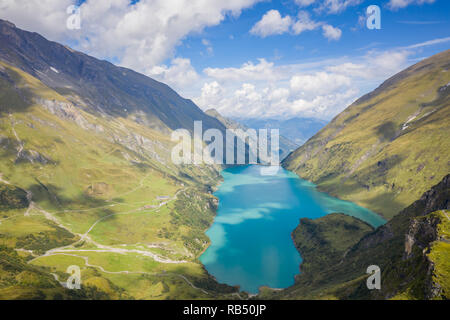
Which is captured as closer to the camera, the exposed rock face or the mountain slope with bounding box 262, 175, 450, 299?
the mountain slope with bounding box 262, 175, 450, 299

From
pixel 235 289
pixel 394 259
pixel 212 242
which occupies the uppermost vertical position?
pixel 212 242

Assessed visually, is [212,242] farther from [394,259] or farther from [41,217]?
[394,259]

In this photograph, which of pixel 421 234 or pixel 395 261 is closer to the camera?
pixel 421 234

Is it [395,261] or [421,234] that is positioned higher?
[421,234]

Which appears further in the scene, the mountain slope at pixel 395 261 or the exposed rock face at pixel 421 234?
the exposed rock face at pixel 421 234

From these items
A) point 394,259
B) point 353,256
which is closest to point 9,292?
point 394,259

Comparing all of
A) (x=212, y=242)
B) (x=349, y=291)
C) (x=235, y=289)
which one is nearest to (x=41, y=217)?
(x=212, y=242)

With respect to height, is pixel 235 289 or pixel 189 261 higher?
pixel 189 261
